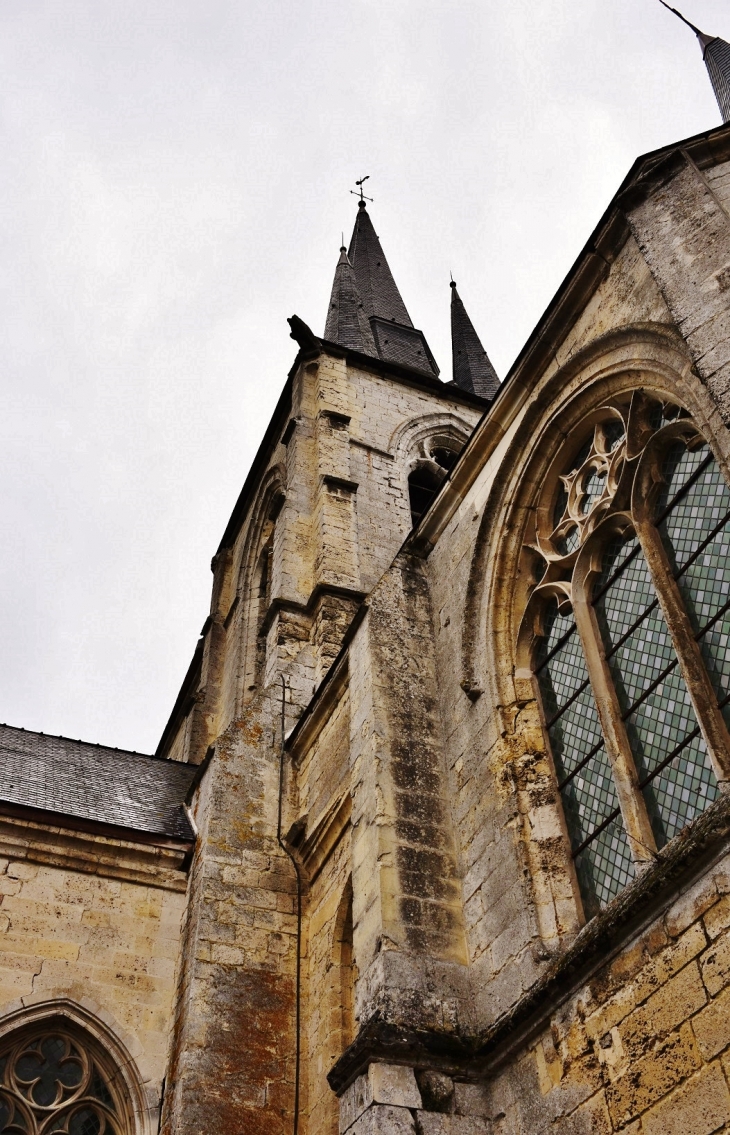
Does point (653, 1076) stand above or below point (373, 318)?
below

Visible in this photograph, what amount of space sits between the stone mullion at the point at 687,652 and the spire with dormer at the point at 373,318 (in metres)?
12.1

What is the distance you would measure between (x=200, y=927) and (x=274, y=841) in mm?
988

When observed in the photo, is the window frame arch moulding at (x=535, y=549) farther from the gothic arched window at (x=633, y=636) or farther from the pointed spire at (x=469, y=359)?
the pointed spire at (x=469, y=359)

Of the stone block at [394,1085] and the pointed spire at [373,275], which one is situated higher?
the pointed spire at [373,275]

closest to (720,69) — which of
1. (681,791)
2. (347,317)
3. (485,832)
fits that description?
(347,317)

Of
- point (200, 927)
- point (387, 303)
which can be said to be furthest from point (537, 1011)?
point (387, 303)

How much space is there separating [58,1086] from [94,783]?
3.03 m

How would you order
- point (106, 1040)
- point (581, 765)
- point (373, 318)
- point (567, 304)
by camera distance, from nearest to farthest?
point (581, 765), point (567, 304), point (106, 1040), point (373, 318)

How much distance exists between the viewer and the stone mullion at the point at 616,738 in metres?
4.85

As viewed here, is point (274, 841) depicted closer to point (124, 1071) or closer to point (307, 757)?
point (307, 757)

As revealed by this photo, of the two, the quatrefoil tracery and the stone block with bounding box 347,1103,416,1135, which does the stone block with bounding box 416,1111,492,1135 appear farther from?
the quatrefoil tracery

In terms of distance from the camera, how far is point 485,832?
5781 millimetres

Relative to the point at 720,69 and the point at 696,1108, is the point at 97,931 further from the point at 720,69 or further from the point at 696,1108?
the point at 720,69

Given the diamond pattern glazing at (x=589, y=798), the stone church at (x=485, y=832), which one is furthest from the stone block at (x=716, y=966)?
the diamond pattern glazing at (x=589, y=798)
